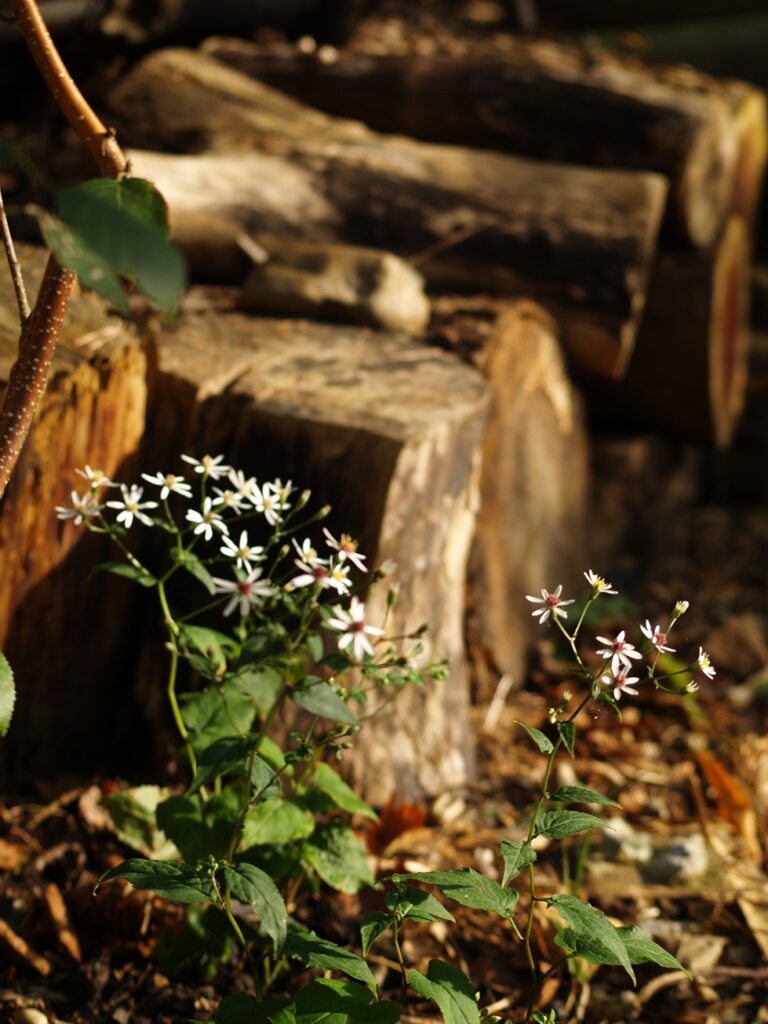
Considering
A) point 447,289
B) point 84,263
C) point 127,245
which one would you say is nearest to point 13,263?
point 84,263

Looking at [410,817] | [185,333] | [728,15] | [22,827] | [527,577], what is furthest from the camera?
[728,15]

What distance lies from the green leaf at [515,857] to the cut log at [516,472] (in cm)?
156

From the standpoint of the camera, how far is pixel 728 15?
5.97 m

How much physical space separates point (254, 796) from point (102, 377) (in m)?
1.06

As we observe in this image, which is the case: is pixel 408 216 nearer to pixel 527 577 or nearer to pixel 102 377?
pixel 527 577

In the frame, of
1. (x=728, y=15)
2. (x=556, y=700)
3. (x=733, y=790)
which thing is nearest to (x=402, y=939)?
(x=733, y=790)

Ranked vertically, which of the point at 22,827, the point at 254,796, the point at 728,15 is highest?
the point at 728,15

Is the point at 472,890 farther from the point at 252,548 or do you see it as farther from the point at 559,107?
the point at 559,107

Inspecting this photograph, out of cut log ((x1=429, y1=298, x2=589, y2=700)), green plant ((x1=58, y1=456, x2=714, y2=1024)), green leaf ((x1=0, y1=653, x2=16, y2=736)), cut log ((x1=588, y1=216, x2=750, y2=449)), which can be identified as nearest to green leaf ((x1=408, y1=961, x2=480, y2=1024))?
green plant ((x1=58, y1=456, x2=714, y2=1024))

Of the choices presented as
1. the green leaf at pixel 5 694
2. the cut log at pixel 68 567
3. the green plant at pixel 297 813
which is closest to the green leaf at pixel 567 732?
the green plant at pixel 297 813

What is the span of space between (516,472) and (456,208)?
87cm

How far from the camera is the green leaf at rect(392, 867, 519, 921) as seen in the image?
1.43m

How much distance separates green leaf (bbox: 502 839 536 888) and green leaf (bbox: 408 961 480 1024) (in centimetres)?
15

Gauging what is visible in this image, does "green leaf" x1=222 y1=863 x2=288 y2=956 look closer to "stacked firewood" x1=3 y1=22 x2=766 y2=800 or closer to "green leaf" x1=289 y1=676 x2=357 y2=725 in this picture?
"green leaf" x1=289 y1=676 x2=357 y2=725
